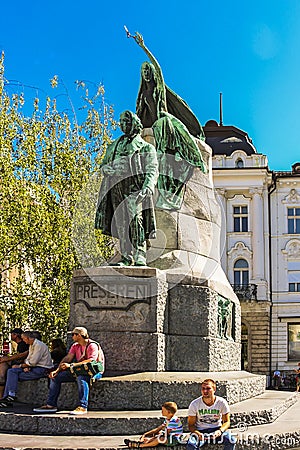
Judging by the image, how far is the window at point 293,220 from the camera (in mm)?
40844

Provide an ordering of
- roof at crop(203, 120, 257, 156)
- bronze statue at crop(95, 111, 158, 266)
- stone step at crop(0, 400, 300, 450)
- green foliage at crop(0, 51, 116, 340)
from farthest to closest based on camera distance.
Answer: roof at crop(203, 120, 257, 156) < green foliage at crop(0, 51, 116, 340) < bronze statue at crop(95, 111, 158, 266) < stone step at crop(0, 400, 300, 450)

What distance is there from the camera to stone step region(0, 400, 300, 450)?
632 centimetres

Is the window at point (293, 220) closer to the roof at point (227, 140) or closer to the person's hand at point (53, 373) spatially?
the roof at point (227, 140)

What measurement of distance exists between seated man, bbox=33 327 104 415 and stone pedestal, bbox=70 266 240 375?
581 millimetres

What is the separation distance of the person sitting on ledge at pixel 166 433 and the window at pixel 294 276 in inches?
1354

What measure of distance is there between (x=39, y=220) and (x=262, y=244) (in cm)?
2311

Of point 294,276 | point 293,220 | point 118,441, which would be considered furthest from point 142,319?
point 293,220

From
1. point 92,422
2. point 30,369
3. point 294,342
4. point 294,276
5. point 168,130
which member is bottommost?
point 92,422

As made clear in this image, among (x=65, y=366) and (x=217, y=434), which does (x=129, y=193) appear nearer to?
(x=65, y=366)

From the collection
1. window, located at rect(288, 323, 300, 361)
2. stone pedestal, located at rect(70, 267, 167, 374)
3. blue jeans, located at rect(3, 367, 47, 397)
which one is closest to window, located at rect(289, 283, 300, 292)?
window, located at rect(288, 323, 300, 361)

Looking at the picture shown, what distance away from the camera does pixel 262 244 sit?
4025 cm

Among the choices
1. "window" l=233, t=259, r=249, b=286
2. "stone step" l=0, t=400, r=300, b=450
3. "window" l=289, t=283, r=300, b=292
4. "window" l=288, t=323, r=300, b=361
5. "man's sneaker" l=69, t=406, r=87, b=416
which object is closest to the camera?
"stone step" l=0, t=400, r=300, b=450

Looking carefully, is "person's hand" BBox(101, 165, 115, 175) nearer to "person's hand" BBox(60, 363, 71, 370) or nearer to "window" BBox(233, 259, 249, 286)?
"person's hand" BBox(60, 363, 71, 370)

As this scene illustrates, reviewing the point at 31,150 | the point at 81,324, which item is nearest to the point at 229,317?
the point at 81,324
